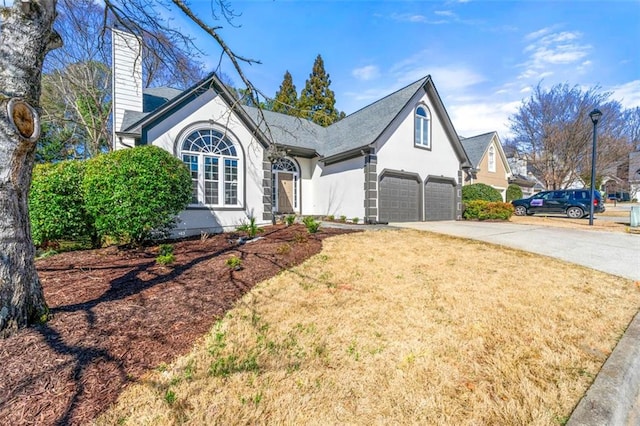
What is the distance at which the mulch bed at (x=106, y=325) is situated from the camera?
1.99 metres

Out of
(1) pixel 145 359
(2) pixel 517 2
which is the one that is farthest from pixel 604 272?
(2) pixel 517 2

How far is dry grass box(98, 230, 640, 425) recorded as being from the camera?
200 centimetres

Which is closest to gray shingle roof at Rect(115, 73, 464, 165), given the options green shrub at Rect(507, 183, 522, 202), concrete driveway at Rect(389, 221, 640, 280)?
concrete driveway at Rect(389, 221, 640, 280)

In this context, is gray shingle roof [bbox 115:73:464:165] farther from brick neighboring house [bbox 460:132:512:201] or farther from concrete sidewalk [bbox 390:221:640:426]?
brick neighboring house [bbox 460:132:512:201]

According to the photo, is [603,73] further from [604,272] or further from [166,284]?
[166,284]

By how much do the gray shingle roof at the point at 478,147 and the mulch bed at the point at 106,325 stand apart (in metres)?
22.4

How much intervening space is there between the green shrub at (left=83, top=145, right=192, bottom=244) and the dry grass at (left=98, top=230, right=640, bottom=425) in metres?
3.68

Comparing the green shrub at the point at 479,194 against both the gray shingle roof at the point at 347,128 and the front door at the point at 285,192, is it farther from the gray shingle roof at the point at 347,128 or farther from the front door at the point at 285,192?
the front door at the point at 285,192

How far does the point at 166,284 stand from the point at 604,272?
8030mm

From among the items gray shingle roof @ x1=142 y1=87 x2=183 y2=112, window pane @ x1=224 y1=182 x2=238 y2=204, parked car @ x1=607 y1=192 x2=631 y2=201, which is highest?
gray shingle roof @ x1=142 y1=87 x2=183 y2=112

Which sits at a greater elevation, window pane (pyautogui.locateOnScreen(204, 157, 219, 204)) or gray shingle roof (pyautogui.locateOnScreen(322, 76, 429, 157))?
gray shingle roof (pyautogui.locateOnScreen(322, 76, 429, 157))

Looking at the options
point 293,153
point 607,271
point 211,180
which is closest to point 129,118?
point 211,180

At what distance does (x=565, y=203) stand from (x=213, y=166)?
20.2m

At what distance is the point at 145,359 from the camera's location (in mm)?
2467
